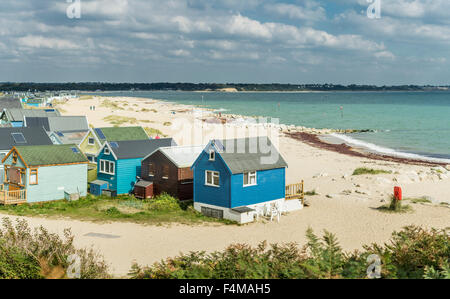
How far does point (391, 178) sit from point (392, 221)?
11835mm

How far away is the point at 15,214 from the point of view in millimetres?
25484

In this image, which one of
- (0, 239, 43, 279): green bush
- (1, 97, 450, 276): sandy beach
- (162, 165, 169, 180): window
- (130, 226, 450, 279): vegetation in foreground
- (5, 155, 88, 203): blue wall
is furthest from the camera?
(162, 165, 169, 180): window

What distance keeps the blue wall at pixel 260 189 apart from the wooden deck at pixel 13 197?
1267cm

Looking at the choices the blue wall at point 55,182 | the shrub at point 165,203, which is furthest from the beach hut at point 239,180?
the blue wall at point 55,182

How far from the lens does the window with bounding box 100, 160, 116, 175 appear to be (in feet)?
103

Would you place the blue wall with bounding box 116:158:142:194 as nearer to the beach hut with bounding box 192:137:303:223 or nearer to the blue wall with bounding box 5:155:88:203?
the blue wall with bounding box 5:155:88:203

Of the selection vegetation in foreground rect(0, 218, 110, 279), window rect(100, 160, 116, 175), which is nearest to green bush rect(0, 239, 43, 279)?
vegetation in foreground rect(0, 218, 110, 279)

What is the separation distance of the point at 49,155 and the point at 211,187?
421 inches

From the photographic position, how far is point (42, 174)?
28656mm

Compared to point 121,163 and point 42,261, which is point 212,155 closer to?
point 121,163

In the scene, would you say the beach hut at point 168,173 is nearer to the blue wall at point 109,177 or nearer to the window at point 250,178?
the blue wall at point 109,177

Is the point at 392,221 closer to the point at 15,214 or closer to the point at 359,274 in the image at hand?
the point at 359,274

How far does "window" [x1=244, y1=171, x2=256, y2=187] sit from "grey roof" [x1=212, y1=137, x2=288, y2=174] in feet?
0.94

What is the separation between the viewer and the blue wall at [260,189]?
25.4 meters
